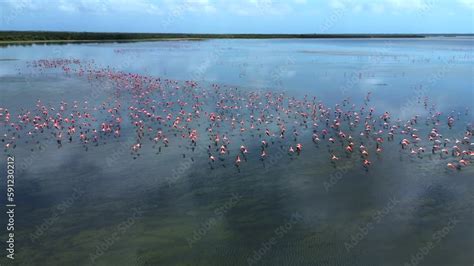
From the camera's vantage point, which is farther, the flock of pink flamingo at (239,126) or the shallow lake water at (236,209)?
the flock of pink flamingo at (239,126)

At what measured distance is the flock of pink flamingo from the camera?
851 inches

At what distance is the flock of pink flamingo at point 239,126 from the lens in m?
21.6

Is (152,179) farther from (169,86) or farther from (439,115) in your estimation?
(169,86)

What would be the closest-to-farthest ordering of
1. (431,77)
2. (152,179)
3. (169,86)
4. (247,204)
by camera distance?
(247,204) < (152,179) < (169,86) < (431,77)

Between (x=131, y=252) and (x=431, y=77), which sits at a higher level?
(x=431, y=77)

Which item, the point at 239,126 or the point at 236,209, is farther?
the point at 239,126

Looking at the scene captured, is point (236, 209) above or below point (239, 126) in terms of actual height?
below

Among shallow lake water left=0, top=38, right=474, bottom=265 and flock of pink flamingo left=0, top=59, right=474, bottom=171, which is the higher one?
flock of pink flamingo left=0, top=59, right=474, bottom=171

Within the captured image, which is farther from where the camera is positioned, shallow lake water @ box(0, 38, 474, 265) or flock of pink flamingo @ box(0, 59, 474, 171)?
flock of pink flamingo @ box(0, 59, 474, 171)

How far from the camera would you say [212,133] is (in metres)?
24.5

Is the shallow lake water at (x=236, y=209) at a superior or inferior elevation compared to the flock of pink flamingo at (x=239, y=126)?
inferior

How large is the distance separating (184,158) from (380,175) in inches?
322

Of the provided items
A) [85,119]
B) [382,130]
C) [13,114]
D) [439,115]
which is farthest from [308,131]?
[13,114]

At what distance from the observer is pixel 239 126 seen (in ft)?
85.8
